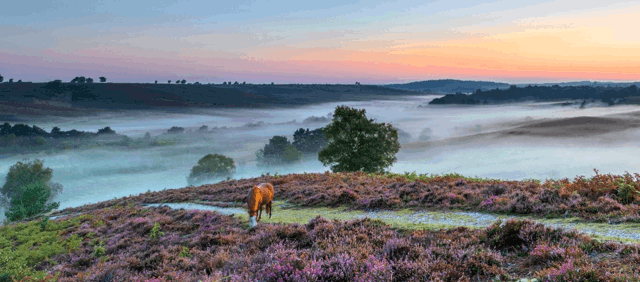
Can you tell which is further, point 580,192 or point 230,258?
point 580,192

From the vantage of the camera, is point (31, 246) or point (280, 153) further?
point (280, 153)

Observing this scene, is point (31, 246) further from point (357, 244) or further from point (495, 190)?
point (495, 190)

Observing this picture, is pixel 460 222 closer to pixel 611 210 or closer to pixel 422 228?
pixel 422 228

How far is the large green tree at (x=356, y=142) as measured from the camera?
158ft

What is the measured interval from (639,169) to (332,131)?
186675 millimetres

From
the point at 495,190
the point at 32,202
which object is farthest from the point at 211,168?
the point at 495,190

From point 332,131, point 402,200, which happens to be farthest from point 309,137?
point 402,200

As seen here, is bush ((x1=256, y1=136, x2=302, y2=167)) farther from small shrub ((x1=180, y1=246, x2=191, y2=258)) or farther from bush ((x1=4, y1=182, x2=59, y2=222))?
small shrub ((x1=180, y1=246, x2=191, y2=258))

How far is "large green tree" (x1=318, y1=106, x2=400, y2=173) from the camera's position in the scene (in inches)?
1893

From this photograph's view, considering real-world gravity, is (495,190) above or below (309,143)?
above

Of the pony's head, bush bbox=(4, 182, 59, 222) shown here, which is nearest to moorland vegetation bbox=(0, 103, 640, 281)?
the pony's head

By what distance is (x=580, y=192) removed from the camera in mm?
13195

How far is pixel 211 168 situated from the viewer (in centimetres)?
12788

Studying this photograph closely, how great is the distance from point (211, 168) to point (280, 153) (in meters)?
39.8
